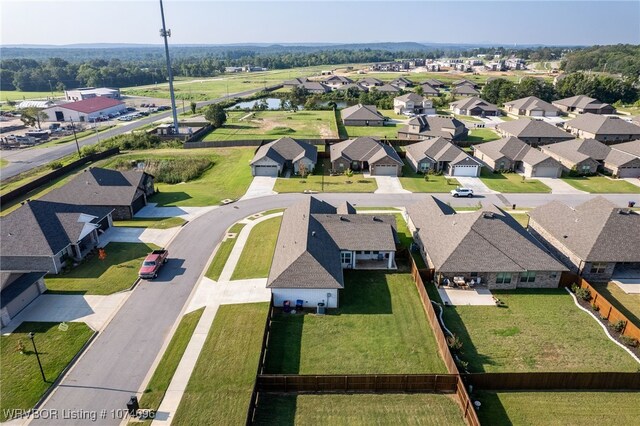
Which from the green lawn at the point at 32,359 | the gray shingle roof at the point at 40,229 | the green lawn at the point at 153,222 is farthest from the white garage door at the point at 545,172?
the green lawn at the point at 32,359

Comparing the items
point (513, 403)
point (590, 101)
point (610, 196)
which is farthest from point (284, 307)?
point (590, 101)

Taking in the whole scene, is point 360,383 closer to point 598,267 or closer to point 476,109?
point 598,267

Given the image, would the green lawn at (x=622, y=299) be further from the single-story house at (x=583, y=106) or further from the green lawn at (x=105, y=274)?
the single-story house at (x=583, y=106)

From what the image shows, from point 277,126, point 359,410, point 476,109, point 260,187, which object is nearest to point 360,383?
point 359,410

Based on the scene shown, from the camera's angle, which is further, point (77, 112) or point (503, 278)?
point (77, 112)

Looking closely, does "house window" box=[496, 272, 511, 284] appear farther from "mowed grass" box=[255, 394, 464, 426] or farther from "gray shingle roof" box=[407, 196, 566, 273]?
"mowed grass" box=[255, 394, 464, 426]

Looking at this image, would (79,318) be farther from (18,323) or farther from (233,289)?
(233,289)
